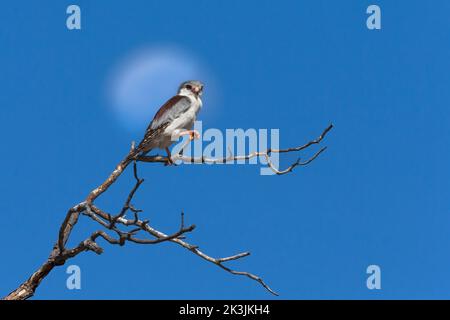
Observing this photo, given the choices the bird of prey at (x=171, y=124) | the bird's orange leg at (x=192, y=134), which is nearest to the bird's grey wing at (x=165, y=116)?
the bird of prey at (x=171, y=124)

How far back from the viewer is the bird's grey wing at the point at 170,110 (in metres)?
10.4

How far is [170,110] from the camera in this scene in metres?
10.5

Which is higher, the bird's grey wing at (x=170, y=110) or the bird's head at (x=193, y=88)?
the bird's head at (x=193, y=88)

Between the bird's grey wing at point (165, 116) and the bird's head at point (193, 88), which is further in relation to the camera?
the bird's head at point (193, 88)

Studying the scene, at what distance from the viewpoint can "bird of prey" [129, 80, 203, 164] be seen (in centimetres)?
1020

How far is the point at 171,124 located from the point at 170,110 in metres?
0.29

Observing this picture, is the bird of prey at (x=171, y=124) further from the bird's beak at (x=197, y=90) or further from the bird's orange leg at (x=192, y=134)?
the bird's beak at (x=197, y=90)

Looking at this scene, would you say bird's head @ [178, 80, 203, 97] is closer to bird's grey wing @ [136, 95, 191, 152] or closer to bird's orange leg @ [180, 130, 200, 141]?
bird's grey wing @ [136, 95, 191, 152]

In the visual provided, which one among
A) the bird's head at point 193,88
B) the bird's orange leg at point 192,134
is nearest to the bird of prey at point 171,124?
the bird's orange leg at point 192,134

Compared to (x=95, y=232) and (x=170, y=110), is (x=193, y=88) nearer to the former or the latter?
(x=170, y=110)
